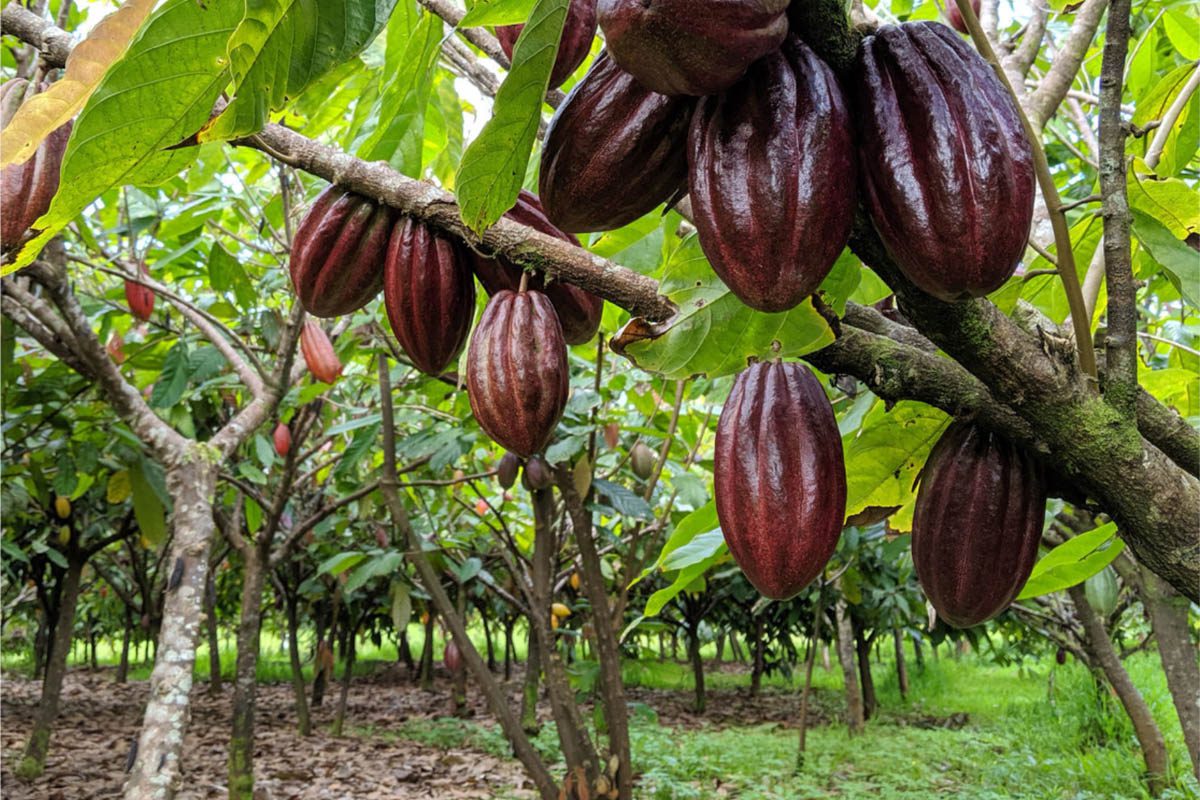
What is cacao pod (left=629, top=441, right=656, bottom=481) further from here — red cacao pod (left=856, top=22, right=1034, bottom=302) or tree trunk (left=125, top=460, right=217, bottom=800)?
red cacao pod (left=856, top=22, right=1034, bottom=302)

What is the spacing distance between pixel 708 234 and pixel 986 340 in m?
0.21

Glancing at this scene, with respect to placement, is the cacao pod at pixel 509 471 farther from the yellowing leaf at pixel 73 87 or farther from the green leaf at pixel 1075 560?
the yellowing leaf at pixel 73 87

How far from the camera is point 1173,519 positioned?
652 millimetres

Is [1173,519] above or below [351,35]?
below

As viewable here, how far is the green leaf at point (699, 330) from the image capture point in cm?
72

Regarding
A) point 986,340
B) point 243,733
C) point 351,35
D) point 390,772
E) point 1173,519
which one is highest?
point 351,35

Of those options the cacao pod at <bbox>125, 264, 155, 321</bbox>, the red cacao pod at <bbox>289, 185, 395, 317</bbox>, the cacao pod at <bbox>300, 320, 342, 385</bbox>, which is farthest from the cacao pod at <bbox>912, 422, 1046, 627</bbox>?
the cacao pod at <bbox>125, 264, 155, 321</bbox>

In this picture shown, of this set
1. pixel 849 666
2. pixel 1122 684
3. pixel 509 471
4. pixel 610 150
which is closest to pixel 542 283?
pixel 610 150

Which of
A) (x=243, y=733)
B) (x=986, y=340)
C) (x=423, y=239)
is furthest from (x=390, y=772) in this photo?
(x=986, y=340)

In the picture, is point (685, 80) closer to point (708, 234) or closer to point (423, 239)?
point (708, 234)

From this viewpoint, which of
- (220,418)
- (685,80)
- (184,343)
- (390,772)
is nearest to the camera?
(685,80)

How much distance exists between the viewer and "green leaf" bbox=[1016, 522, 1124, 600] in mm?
801

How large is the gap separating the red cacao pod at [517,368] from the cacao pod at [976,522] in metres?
0.36

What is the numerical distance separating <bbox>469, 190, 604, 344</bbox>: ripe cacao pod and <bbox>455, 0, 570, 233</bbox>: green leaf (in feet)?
0.78
